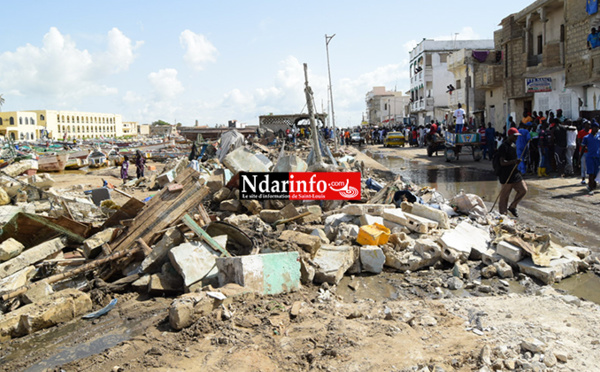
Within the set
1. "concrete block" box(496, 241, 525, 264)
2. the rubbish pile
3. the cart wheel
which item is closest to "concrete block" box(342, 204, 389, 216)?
the rubbish pile

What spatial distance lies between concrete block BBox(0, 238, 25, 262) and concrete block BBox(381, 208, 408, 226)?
18.1 feet

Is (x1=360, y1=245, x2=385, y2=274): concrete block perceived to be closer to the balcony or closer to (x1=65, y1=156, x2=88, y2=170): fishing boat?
the balcony

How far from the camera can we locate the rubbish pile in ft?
17.7

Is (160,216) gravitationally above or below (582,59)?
below

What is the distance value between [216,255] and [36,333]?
213 centimetres

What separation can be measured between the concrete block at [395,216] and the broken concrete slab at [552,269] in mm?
1839

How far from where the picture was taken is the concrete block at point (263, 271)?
17.3 feet

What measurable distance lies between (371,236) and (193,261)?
8.15 ft

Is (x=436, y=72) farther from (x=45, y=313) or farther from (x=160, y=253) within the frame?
(x=45, y=313)

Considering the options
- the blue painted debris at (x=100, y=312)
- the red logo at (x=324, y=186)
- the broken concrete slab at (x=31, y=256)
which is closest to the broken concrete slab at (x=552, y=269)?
the red logo at (x=324, y=186)

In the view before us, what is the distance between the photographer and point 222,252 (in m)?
6.09

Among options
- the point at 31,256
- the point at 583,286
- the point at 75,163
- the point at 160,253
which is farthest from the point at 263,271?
the point at 75,163

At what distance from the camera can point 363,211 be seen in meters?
7.70

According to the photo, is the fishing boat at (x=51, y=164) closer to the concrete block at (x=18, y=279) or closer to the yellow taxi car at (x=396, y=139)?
the concrete block at (x=18, y=279)
